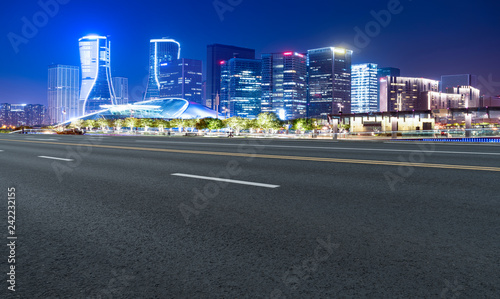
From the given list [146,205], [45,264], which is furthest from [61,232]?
[146,205]

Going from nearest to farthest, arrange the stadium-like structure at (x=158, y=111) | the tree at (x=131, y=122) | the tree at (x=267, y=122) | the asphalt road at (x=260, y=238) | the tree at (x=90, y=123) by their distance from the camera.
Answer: the asphalt road at (x=260, y=238)
the tree at (x=131, y=122)
the tree at (x=267, y=122)
the tree at (x=90, y=123)
the stadium-like structure at (x=158, y=111)

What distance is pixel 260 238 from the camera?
3.92 metres

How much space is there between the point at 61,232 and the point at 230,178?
162 inches

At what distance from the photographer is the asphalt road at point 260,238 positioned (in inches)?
111

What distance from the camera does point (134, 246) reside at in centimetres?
378

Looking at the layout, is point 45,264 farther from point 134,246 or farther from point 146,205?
point 146,205

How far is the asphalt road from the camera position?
2824 mm

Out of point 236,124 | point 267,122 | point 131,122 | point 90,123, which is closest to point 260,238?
point 267,122

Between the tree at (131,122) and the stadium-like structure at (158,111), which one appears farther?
the stadium-like structure at (158,111)

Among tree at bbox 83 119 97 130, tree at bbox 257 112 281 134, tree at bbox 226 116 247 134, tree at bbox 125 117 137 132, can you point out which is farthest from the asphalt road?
tree at bbox 83 119 97 130

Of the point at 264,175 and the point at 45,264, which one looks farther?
the point at 264,175

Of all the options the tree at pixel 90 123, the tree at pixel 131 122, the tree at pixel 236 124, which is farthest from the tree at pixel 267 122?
the tree at pixel 90 123

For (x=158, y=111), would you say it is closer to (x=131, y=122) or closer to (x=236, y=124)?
(x=131, y=122)

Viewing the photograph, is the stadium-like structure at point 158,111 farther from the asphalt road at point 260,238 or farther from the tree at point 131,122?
the asphalt road at point 260,238
